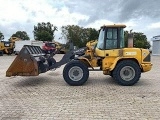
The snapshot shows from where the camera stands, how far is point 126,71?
10.5m

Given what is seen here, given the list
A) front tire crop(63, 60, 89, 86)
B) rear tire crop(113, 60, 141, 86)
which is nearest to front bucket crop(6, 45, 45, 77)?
front tire crop(63, 60, 89, 86)

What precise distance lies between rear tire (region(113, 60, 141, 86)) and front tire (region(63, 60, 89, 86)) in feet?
3.88

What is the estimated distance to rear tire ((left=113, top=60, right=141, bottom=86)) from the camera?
10.4m

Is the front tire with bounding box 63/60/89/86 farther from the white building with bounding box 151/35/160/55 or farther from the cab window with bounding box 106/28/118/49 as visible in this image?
the white building with bounding box 151/35/160/55

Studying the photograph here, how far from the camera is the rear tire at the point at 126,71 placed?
34.3 feet

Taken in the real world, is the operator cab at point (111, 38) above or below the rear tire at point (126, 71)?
above

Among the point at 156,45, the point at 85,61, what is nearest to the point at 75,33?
the point at 156,45

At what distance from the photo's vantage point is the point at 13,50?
40500mm

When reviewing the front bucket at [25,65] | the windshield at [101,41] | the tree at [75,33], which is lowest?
the front bucket at [25,65]

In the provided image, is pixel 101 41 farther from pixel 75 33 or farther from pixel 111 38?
pixel 75 33

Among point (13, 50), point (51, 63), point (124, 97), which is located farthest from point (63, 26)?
point (124, 97)

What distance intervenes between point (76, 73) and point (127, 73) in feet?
6.60

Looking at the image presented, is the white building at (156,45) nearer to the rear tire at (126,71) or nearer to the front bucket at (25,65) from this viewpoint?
the rear tire at (126,71)

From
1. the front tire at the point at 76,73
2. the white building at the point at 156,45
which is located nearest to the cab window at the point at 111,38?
the front tire at the point at 76,73
